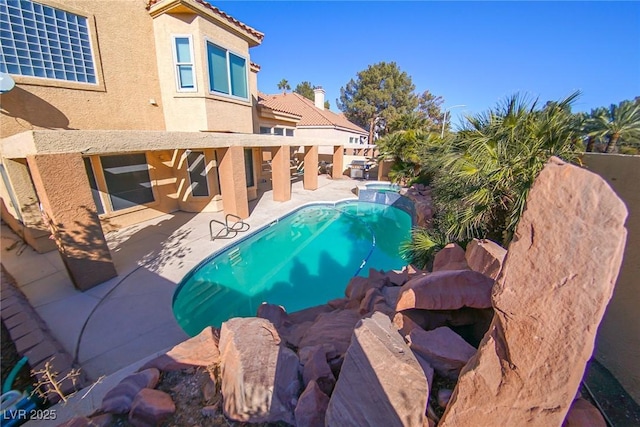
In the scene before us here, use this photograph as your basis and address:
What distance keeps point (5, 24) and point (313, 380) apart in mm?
12272

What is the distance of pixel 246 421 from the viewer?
8.90ft

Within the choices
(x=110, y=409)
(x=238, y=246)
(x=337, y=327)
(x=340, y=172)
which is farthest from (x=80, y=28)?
(x=340, y=172)

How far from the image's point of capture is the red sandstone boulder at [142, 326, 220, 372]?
3514mm

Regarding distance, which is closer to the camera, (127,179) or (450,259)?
(450,259)

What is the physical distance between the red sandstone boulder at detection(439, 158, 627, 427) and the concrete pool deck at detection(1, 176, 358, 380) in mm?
5362

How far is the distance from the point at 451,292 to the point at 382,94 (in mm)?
45653

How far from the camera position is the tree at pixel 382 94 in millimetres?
42688

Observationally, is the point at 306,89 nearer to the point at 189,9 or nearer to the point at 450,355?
the point at 189,9

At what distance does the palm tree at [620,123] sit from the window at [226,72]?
24488 mm

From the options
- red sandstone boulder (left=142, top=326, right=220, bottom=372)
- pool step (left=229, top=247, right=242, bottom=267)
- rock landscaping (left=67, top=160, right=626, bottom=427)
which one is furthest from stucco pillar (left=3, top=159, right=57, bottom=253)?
rock landscaping (left=67, top=160, right=626, bottom=427)

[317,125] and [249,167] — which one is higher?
[317,125]

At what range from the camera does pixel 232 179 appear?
35.9ft

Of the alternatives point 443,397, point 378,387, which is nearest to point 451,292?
point 443,397

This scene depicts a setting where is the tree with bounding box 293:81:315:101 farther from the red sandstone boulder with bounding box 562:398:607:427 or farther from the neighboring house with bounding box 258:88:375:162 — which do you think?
the red sandstone boulder with bounding box 562:398:607:427
